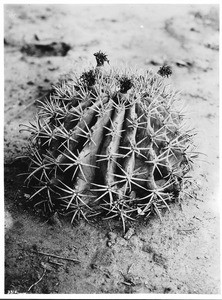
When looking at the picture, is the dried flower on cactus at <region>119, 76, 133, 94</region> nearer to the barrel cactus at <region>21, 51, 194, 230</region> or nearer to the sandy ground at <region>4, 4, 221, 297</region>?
the barrel cactus at <region>21, 51, 194, 230</region>

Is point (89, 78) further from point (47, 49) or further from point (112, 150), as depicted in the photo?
point (47, 49)

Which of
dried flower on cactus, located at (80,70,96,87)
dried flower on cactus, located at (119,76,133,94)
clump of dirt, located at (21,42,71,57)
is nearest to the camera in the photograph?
dried flower on cactus, located at (119,76,133,94)

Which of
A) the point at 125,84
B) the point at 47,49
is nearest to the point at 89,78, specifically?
the point at 125,84

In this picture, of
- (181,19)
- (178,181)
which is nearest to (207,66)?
(181,19)

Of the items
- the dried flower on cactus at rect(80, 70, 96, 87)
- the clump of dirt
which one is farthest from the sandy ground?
the dried flower on cactus at rect(80, 70, 96, 87)

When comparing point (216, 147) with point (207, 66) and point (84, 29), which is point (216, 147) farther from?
point (84, 29)

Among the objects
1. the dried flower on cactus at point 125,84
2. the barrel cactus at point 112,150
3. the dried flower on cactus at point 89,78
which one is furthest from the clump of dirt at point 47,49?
the dried flower on cactus at point 125,84
